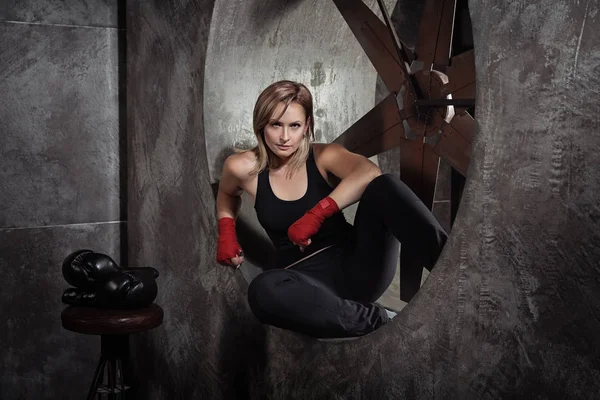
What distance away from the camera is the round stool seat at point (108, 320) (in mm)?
4043

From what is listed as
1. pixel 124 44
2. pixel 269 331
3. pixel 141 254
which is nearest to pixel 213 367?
pixel 269 331

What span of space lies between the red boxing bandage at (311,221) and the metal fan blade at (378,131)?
0.69m

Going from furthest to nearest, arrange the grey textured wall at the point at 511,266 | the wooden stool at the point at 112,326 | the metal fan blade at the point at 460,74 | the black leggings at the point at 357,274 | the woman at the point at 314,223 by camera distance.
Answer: the wooden stool at the point at 112,326, the metal fan blade at the point at 460,74, the woman at the point at 314,223, the black leggings at the point at 357,274, the grey textured wall at the point at 511,266

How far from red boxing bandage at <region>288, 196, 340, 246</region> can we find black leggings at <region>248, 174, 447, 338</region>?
15 centimetres

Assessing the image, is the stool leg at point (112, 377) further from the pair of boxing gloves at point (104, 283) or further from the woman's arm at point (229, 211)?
the woman's arm at point (229, 211)

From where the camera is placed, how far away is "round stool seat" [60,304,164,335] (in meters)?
4.04

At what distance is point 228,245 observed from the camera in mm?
4184

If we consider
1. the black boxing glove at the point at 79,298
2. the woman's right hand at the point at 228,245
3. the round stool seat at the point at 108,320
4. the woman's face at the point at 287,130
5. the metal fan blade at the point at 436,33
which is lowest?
the round stool seat at the point at 108,320

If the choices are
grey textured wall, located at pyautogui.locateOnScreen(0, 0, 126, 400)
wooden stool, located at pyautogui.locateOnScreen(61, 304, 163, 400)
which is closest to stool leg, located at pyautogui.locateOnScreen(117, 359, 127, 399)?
wooden stool, located at pyautogui.locateOnScreen(61, 304, 163, 400)

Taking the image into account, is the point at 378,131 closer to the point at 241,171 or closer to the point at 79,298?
the point at 241,171

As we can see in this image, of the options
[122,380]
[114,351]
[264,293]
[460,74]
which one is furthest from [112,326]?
[460,74]

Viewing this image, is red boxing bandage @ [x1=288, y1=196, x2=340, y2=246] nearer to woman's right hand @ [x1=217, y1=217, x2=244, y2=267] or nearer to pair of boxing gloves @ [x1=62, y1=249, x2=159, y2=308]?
woman's right hand @ [x1=217, y1=217, x2=244, y2=267]

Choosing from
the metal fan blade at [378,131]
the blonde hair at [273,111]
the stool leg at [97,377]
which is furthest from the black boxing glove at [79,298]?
the metal fan blade at [378,131]

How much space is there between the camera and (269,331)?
414 cm
